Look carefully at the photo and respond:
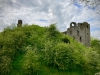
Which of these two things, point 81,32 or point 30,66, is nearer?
point 30,66

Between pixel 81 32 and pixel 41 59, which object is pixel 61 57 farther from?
pixel 81 32

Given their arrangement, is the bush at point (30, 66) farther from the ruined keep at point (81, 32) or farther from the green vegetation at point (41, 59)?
the ruined keep at point (81, 32)

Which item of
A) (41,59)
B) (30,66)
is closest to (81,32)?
(41,59)

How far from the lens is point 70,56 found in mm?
24875

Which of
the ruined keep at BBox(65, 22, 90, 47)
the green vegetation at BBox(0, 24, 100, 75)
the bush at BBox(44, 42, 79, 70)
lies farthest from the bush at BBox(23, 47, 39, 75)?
the ruined keep at BBox(65, 22, 90, 47)

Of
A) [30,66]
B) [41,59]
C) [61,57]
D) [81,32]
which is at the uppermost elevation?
[81,32]

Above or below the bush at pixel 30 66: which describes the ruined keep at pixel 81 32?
above

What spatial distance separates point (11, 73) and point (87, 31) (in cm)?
4966

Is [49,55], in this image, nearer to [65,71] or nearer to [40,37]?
[65,71]

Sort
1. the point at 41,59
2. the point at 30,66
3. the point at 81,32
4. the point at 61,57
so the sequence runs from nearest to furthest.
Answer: the point at 30,66 → the point at 61,57 → the point at 41,59 → the point at 81,32

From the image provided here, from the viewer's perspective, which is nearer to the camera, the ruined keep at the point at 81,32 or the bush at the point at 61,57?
the bush at the point at 61,57

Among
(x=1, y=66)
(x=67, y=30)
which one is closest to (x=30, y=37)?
(x=1, y=66)

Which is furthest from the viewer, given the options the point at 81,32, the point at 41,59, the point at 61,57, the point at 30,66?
the point at 81,32

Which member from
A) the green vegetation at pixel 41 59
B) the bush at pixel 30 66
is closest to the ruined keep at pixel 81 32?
the green vegetation at pixel 41 59
